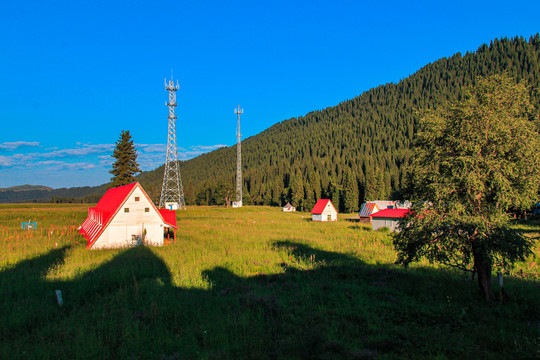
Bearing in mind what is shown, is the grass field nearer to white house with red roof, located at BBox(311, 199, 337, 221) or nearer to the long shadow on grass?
the long shadow on grass

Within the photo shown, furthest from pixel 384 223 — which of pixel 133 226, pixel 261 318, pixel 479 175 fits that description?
pixel 261 318

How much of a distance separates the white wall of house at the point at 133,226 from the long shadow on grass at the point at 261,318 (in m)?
8.61

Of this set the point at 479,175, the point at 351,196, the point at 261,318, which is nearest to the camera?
the point at 261,318

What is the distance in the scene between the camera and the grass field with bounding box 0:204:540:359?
8.22 meters

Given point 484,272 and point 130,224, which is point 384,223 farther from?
point 130,224

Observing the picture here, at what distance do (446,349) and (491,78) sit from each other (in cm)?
1118

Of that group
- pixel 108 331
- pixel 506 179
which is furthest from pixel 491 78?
pixel 108 331

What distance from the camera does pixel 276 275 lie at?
17266mm

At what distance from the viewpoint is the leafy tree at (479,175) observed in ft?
37.7

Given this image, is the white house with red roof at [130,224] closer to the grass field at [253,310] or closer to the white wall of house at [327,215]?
the grass field at [253,310]

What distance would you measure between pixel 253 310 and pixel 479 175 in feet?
34.1

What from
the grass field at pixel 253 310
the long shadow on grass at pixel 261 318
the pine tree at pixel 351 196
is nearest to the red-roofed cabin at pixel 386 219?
the grass field at pixel 253 310

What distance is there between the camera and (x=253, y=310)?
1138cm

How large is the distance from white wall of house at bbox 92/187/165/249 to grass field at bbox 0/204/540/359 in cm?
469
